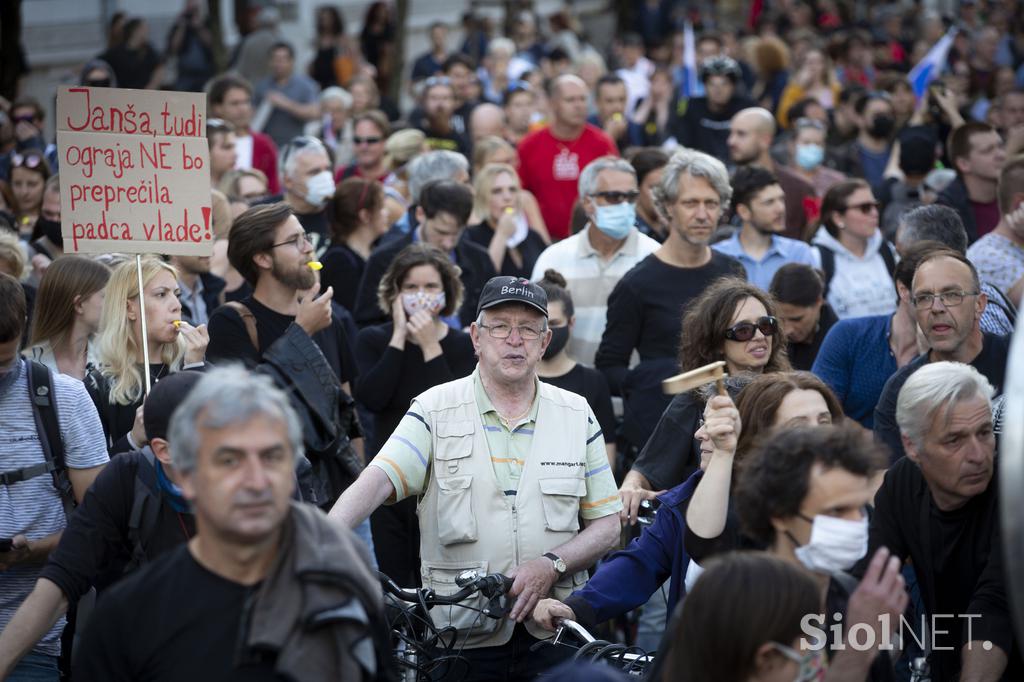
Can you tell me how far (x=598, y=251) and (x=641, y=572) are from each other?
14.2 ft

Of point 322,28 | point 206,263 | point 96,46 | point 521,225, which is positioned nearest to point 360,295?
point 206,263

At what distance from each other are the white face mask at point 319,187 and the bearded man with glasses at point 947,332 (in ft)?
16.8

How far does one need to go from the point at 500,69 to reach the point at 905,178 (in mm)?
8725

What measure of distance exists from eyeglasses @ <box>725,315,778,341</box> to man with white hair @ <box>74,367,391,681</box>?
285 cm

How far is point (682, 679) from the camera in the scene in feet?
11.9

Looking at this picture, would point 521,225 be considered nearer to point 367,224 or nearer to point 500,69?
point 367,224

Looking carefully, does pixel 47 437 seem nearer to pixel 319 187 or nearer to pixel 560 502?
pixel 560 502

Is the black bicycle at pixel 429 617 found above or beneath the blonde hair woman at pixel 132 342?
beneath

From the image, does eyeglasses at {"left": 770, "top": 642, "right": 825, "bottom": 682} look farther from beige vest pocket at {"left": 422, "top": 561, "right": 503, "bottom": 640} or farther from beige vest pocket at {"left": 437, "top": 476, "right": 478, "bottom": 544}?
beige vest pocket at {"left": 437, "top": 476, "right": 478, "bottom": 544}

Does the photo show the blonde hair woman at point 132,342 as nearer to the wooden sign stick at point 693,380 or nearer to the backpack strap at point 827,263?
the wooden sign stick at point 693,380

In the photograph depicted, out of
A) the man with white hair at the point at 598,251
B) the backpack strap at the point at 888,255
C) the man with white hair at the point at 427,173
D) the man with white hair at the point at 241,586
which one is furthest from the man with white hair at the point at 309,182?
the man with white hair at the point at 241,586

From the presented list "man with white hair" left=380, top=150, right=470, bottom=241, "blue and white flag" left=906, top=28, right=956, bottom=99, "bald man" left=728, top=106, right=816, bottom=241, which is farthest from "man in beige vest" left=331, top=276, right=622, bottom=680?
"blue and white flag" left=906, top=28, right=956, bottom=99

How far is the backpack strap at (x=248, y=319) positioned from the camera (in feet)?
22.3

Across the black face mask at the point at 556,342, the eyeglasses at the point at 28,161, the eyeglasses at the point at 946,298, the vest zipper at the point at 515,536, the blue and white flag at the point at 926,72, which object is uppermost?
the blue and white flag at the point at 926,72
